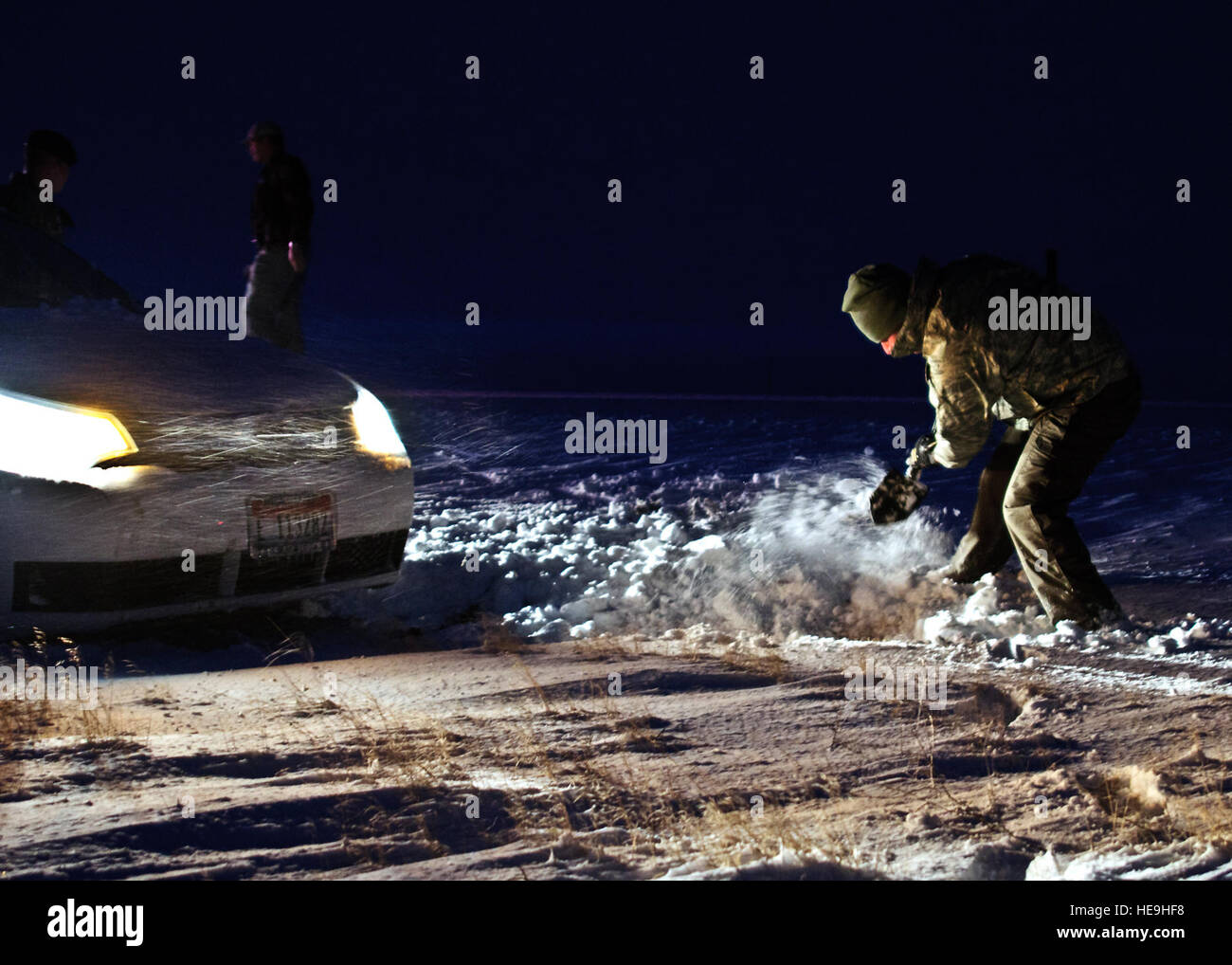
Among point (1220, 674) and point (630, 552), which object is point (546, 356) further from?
point (1220, 674)

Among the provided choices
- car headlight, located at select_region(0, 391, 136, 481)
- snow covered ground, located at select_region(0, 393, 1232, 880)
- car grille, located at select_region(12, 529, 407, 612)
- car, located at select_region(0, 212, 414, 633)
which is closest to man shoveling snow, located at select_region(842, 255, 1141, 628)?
snow covered ground, located at select_region(0, 393, 1232, 880)

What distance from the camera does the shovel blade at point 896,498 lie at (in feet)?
14.5

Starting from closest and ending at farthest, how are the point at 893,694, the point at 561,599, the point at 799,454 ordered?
1. the point at 893,694
2. the point at 561,599
3. the point at 799,454

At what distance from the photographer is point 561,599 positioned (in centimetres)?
473

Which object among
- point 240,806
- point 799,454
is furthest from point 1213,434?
point 240,806

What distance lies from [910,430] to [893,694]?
657 centimetres

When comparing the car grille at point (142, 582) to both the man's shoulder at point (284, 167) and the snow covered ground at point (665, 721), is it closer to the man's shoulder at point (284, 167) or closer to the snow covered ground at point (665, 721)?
the snow covered ground at point (665, 721)

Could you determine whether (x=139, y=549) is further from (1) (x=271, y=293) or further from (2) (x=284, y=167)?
(2) (x=284, y=167)

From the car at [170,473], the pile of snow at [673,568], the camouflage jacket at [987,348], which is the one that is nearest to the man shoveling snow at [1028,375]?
the camouflage jacket at [987,348]

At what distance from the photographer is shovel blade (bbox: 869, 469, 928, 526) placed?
4.43 meters

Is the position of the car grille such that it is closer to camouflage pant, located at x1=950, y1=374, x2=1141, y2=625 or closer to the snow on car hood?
the snow on car hood

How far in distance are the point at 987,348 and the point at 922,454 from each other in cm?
72

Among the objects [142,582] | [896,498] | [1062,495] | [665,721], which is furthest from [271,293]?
[1062,495]

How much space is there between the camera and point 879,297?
3.80 m
